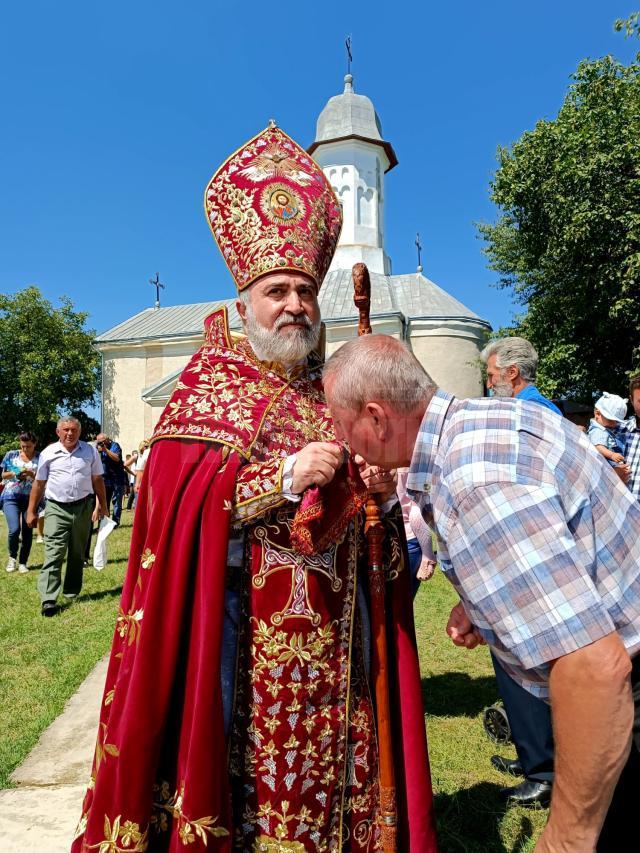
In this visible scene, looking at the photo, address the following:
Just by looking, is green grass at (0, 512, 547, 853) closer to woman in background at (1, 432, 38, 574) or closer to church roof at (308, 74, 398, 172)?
woman in background at (1, 432, 38, 574)

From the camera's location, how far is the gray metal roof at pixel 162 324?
34750 millimetres

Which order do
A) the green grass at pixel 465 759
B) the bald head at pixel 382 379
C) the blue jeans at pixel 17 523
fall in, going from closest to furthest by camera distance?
1. the bald head at pixel 382 379
2. the green grass at pixel 465 759
3. the blue jeans at pixel 17 523

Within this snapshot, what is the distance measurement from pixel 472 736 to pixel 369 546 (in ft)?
8.13

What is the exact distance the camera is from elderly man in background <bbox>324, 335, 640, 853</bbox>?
4.27ft

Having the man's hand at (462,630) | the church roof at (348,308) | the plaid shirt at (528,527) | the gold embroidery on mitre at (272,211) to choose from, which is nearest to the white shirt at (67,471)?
the gold embroidery on mitre at (272,211)

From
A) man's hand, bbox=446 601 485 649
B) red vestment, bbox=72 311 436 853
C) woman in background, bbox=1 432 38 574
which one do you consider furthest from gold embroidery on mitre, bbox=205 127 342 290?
woman in background, bbox=1 432 38 574

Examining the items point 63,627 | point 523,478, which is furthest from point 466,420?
point 63,627

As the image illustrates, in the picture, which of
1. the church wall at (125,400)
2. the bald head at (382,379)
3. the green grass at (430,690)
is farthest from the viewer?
the church wall at (125,400)

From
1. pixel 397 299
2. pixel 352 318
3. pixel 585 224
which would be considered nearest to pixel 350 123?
pixel 397 299

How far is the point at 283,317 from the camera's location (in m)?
2.61

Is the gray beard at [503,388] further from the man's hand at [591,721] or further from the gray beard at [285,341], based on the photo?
the man's hand at [591,721]

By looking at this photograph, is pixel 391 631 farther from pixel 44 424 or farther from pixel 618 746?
pixel 44 424

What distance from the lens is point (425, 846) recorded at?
2.24 meters

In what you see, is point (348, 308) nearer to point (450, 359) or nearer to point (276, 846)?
point (450, 359)
